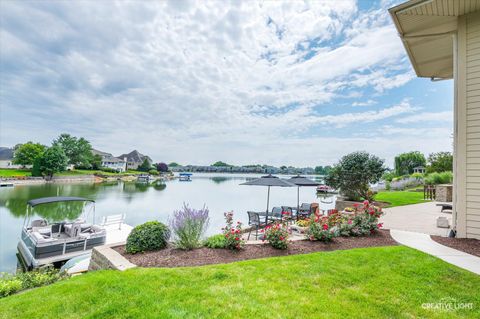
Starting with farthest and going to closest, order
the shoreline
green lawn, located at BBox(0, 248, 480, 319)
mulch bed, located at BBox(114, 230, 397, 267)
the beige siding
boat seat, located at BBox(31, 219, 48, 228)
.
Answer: the shoreline < boat seat, located at BBox(31, 219, 48, 228) < the beige siding < mulch bed, located at BBox(114, 230, 397, 267) < green lawn, located at BBox(0, 248, 480, 319)

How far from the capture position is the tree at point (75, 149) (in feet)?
193

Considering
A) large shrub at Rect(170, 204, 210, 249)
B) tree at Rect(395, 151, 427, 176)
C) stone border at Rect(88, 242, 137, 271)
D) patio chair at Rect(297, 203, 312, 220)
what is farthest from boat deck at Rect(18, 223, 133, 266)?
tree at Rect(395, 151, 427, 176)

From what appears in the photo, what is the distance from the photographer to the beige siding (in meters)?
4.88

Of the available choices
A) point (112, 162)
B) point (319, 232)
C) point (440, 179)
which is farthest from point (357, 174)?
point (112, 162)

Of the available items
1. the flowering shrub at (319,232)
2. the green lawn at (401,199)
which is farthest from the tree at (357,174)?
the flowering shrub at (319,232)

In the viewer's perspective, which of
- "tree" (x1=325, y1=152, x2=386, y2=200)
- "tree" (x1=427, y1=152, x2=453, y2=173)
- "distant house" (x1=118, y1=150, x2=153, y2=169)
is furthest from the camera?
"distant house" (x1=118, y1=150, x2=153, y2=169)

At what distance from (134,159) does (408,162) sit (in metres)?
86.1

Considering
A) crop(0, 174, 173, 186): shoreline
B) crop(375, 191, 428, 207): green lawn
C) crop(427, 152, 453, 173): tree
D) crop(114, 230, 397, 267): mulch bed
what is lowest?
crop(0, 174, 173, 186): shoreline

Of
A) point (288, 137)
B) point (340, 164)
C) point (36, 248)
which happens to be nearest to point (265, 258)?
point (36, 248)

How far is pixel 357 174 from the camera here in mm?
13031

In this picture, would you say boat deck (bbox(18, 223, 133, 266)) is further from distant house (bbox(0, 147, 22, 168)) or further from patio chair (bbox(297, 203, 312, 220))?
distant house (bbox(0, 147, 22, 168))

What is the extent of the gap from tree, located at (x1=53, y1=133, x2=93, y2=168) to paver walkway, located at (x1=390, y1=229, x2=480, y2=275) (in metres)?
69.9

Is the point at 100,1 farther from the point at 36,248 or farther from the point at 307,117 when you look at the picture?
the point at 307,117

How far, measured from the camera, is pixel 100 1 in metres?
7.96
